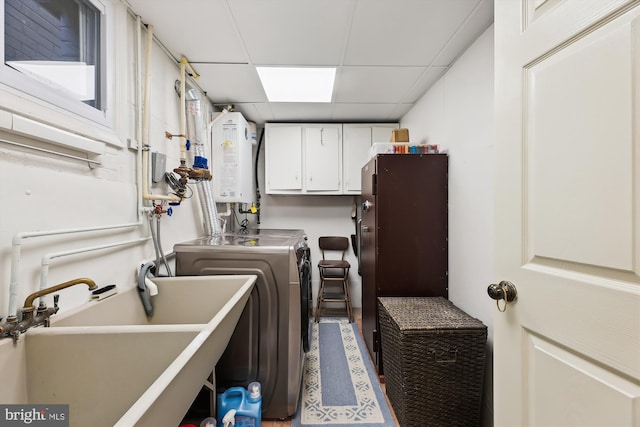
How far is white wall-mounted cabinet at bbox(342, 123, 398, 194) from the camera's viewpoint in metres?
2.89

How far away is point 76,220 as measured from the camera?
0.98m

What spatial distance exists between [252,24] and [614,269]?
5.82ft

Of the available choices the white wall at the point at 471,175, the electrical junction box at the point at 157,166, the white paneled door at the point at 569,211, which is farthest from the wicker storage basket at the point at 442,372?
the electrical junction box at the point at 157,166

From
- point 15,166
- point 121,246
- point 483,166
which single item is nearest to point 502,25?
point 483,166

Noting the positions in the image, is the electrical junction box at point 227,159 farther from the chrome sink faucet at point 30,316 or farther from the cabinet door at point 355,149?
the chrome sink faucet at point 30,316

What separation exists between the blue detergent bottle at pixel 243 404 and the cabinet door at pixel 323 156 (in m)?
2.02

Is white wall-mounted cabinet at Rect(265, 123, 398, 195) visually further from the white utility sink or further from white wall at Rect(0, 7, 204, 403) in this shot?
the white utility sink

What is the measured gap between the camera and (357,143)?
114 inches

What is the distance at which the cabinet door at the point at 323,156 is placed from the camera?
2.89m

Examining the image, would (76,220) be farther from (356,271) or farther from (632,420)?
(356,271)

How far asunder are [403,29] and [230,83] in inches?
53.8

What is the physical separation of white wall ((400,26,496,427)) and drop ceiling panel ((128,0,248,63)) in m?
1.46

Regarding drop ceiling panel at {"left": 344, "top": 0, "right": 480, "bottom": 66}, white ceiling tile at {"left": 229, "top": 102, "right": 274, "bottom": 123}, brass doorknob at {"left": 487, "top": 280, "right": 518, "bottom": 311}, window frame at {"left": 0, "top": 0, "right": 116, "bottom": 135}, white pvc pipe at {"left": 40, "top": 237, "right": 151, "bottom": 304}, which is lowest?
brass doorknob at {"left": 487, "top": 280, "right": 518, "bottom": 311}

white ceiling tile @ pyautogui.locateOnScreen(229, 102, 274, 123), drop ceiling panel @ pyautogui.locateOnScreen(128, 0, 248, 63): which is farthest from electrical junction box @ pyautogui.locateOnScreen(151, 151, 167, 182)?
white ceiling tile @ pyautogui.locateOnScreen(229, 102, 274, 123)
